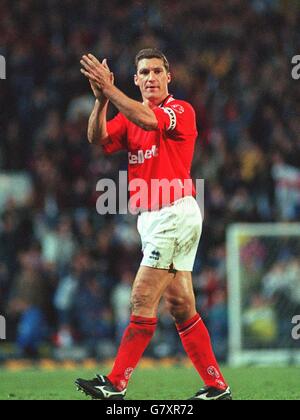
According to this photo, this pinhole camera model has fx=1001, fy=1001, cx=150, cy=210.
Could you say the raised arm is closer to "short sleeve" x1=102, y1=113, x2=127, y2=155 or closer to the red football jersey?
the red football jersey

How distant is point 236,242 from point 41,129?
12.6ft

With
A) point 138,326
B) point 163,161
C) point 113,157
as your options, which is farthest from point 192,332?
point 113,157

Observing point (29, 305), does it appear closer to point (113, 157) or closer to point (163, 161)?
point (113, 157)

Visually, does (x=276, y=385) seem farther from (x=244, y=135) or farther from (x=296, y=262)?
(x=244, y=135)

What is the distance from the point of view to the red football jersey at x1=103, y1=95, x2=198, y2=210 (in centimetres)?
660

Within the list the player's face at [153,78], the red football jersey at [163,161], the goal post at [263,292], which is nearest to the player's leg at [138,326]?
the red football jersey at [163,161]

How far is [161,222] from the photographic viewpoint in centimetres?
662

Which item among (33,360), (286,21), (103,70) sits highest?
(286,21)

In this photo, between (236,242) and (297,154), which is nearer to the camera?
(236,242)

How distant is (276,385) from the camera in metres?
8.12

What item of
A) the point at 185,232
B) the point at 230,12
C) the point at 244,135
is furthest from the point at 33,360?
the point at 230,12

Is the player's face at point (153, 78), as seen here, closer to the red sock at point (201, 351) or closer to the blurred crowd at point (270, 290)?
the red sock at point (201, 351)

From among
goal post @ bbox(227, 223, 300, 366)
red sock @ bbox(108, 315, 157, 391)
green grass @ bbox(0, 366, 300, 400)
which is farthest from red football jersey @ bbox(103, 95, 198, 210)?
goal post @ bbox(227, 223, 300, 366)

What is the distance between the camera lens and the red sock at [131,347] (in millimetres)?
6414
